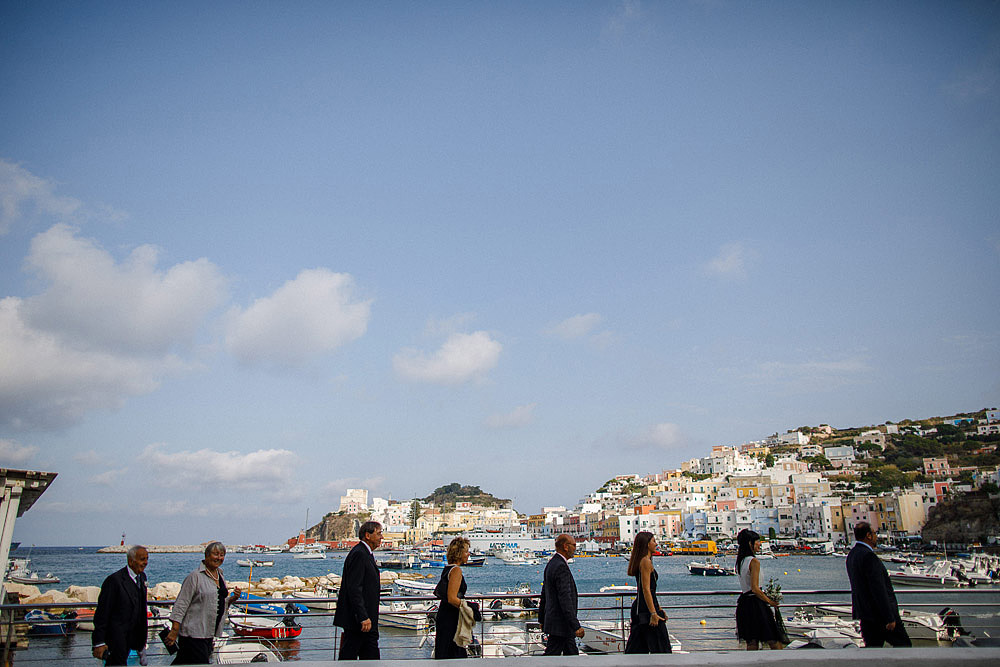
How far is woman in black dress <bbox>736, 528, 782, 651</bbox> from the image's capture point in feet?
16.4

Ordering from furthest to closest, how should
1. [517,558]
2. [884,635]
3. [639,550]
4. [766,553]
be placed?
[517,558] < [766,553] < [639,550] < [884,635]

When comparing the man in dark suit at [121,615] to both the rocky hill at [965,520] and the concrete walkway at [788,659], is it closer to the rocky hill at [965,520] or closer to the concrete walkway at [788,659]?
the concrete walkway at [788,659]

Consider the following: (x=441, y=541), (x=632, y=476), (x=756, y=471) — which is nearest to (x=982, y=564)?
(x=756, y=471)

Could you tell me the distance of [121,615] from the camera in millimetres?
4766

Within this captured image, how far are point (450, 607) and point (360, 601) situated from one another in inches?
27.5

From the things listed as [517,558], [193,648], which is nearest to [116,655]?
[193,648]

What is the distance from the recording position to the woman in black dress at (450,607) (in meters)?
4.77

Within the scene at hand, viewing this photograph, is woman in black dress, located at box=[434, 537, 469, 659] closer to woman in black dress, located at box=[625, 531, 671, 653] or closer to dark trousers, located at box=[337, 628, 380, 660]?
dark trousers, located at box=[337, 628, 380, 660]

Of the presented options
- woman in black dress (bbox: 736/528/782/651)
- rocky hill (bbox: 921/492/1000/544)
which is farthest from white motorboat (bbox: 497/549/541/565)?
woman in black dress (bbox: 736/528/782/651)

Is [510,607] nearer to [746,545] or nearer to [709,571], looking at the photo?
[746,545]

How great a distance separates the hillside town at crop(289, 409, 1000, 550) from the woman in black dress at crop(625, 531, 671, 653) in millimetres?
81836

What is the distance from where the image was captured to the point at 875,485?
111m

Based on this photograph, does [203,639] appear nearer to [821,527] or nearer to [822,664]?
[822,664]

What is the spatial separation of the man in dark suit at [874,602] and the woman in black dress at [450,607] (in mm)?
2858
